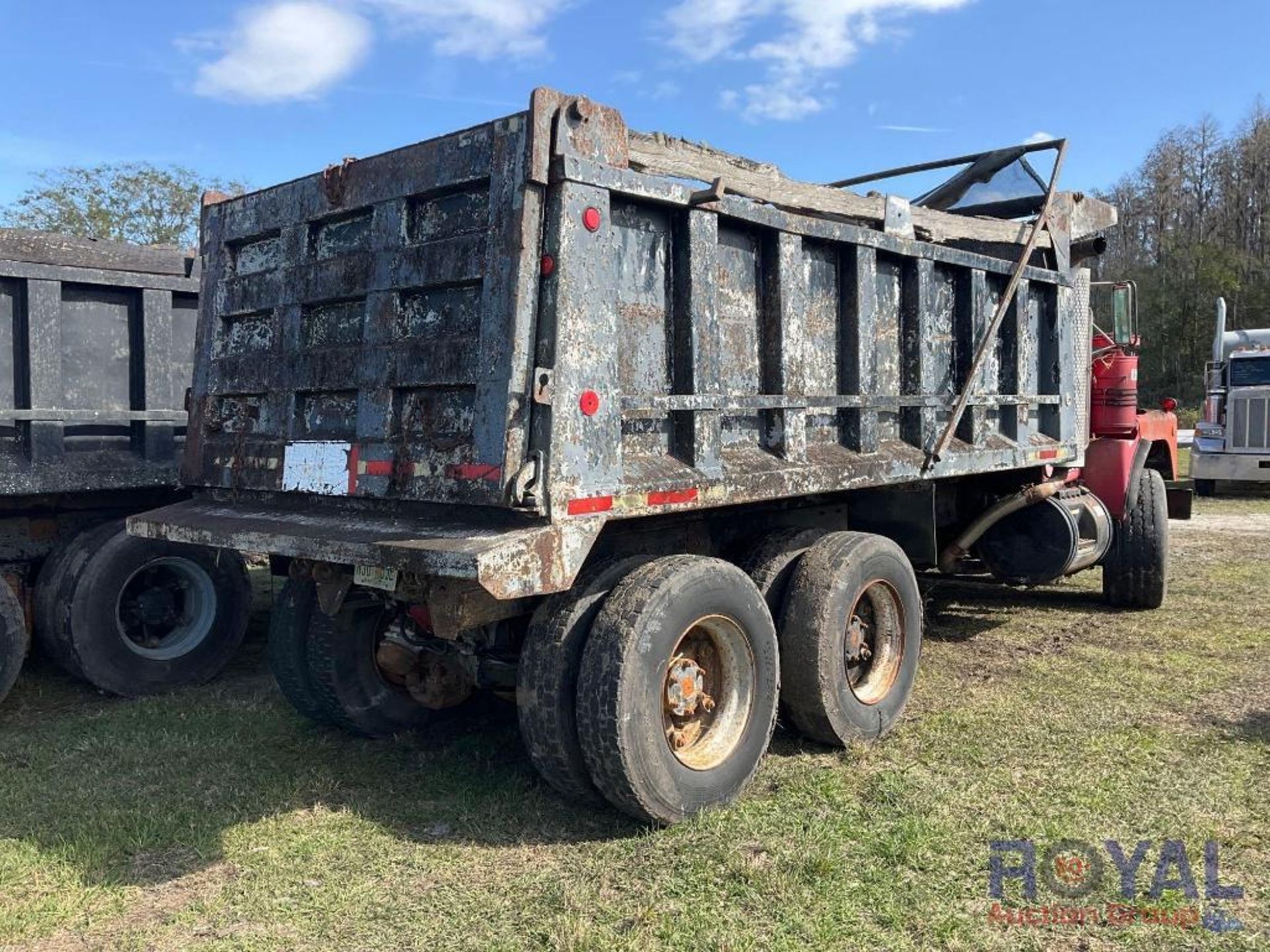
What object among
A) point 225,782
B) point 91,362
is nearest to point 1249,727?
point 225,782

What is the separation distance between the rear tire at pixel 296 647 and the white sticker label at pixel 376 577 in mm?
1224

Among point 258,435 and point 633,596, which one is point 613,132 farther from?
point 258,435

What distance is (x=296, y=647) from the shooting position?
482 cm

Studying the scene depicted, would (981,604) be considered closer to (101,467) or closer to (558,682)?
(558,682)

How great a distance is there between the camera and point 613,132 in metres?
3.68

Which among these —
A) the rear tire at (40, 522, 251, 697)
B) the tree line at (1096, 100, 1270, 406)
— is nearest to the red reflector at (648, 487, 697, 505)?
the rear tire at (40, 522, 251, 697)

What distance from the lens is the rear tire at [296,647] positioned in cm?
481

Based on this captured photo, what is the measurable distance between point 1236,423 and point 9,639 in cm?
1760

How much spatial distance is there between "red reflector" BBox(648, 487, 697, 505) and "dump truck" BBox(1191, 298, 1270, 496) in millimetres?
16012

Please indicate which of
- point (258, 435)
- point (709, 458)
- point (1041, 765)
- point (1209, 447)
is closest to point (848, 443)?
point (709, 458)

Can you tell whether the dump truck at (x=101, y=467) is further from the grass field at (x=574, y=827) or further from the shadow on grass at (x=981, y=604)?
the shadow on grass at (x=981, y=604)

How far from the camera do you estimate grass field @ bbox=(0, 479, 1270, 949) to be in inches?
124

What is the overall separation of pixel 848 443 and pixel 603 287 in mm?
1793

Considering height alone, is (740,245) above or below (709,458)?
above
